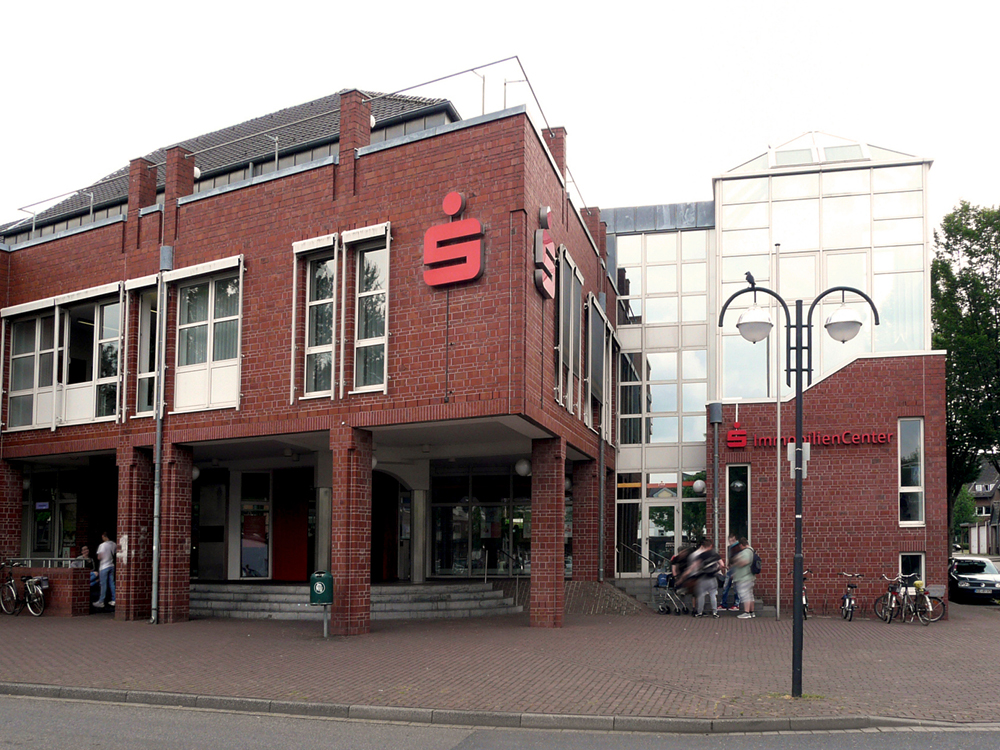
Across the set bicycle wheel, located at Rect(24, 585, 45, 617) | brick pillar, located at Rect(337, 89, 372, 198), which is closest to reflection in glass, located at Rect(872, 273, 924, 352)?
brick pillar, located at Rect(337, 89, 372, 198)

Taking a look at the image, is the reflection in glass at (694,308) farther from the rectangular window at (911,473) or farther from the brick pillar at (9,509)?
the brick pillar at (9,509)

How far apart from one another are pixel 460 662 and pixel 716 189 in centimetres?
1742

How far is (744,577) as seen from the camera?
19656 mm

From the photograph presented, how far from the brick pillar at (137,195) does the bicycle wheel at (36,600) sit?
23.0 ft

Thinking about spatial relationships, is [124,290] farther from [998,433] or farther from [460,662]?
[998,433]

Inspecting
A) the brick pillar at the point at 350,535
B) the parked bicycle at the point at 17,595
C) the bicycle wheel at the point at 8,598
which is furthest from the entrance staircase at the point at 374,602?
the bicycle wheel at the point at 8,598

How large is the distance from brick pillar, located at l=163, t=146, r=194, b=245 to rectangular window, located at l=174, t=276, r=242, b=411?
3.62 ft

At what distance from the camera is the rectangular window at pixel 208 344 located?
17859 mm

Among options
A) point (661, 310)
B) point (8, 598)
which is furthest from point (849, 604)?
point (8, 598)

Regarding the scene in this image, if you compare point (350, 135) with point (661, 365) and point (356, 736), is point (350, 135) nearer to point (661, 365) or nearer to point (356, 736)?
point (356, 736)

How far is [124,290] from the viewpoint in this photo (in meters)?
19.2

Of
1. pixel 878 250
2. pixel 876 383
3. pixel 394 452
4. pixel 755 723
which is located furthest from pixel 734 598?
pixel 755 723

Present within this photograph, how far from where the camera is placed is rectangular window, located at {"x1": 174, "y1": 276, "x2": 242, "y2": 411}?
1786 cm

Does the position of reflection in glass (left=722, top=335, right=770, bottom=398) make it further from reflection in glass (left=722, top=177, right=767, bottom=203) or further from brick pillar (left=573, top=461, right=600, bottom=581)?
brick pillar (left=573, top=461, right=600, bottom=581)
